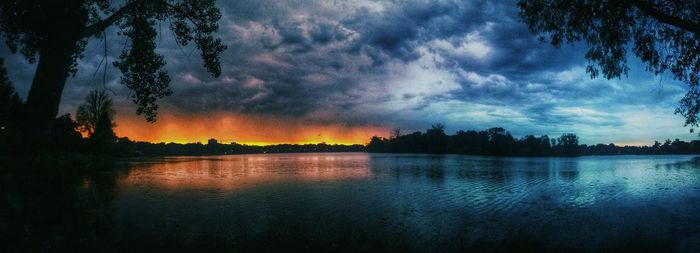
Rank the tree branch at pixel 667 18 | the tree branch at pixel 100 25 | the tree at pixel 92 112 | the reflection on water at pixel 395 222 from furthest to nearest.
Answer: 1. the tree at pixel 92 112
2. the tree branch at pixel 100 25
3. the tree branch at pixel 667 18
4. the reflection on water at pixel 395 222

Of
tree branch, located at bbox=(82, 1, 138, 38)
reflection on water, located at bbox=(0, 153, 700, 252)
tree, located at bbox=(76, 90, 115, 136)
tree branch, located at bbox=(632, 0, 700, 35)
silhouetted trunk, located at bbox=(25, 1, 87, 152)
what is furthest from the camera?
tree, located at bbox=(76, 90, 115, 136)

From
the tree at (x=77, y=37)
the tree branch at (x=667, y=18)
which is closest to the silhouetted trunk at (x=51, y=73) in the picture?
the tree at (x=77, y=37)

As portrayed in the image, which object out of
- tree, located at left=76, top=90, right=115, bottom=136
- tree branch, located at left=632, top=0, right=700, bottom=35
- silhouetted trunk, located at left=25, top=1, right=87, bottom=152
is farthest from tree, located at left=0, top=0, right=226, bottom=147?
tree, located at left=76, top=90, right=115, bottom=136

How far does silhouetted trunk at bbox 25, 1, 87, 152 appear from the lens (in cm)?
1198

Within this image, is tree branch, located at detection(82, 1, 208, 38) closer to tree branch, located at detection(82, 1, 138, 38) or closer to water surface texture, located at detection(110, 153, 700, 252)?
tree branch, located at detection(82, 1, 138, 38)

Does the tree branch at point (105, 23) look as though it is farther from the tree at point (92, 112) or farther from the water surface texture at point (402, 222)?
the tree at point (92, 112)

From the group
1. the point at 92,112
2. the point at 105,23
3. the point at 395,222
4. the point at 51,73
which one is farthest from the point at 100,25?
the point at 92,112

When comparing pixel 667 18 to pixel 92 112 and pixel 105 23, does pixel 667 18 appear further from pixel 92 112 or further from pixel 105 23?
pixel 92 112

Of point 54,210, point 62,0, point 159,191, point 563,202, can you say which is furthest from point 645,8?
point 159,191

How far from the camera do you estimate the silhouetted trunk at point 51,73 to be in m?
12.0

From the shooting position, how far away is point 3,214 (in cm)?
991

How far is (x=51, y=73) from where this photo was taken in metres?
12.0

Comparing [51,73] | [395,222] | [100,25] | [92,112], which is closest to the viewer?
[51,73]

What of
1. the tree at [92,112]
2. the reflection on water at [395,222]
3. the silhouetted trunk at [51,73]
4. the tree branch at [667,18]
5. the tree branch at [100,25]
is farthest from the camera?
the tree at [92,112]
